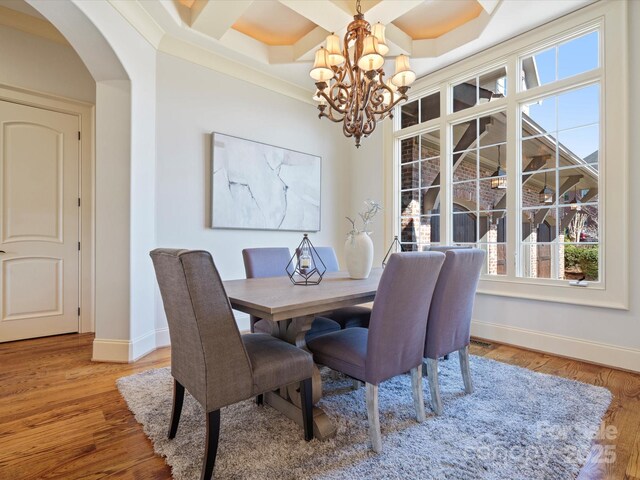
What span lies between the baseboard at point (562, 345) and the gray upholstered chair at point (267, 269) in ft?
6.05

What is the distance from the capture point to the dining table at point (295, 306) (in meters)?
1.44

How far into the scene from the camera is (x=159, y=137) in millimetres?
2984

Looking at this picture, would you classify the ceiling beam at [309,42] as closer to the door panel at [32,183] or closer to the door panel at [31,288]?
the door panel at [32,183]

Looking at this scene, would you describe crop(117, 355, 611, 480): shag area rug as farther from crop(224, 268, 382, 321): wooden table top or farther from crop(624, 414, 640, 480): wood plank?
crop(224, 268, 382, 321): wooden table top

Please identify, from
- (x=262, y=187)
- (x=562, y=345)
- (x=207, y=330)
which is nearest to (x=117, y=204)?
(x=262, y=187)

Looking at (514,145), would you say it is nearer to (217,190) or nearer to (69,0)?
(217,190)

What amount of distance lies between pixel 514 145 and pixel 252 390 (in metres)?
3.21

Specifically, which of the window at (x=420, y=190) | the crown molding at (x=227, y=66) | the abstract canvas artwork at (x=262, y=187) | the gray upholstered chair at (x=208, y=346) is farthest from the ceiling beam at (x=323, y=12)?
the gray upholstered chair at (x=208, y=346)

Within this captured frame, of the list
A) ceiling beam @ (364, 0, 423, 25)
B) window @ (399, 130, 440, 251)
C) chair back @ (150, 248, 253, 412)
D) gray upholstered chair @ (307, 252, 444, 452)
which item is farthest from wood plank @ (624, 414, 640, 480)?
ceiling beam @ (364, 0, 423, 25)

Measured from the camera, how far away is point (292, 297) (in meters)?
1.58

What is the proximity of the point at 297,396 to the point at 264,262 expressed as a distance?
1.13 metres

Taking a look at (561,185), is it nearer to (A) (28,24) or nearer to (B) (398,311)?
(B) (398,311)

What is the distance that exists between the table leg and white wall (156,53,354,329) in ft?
5.58

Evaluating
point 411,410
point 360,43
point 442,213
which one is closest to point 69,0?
point 360,43
